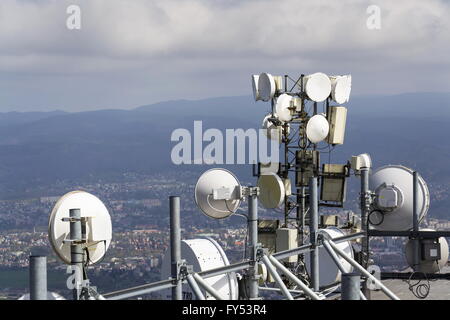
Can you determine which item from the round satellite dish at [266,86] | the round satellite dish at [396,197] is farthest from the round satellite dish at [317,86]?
the round satellite dish at [396,197]

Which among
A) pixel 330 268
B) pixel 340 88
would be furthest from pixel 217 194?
pixel 340 88

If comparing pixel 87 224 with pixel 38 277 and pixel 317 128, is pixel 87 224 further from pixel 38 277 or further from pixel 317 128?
pixel 317 128

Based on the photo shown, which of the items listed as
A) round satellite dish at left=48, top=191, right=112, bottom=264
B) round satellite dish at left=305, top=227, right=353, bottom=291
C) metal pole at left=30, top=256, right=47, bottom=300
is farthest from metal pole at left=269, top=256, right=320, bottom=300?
round satellite dish at left=305, top=227, right=353, bottom=291

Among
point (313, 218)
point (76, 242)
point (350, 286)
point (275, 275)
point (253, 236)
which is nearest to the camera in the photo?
point (350, 286)

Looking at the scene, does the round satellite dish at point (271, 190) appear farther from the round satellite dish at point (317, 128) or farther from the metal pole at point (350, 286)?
the metal pole at point (350, 286)

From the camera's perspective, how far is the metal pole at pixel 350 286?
1380 centimetres

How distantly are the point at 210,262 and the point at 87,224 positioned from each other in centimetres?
407

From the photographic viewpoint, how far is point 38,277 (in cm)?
1362

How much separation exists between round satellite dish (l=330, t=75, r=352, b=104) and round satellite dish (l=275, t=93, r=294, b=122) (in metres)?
1.23

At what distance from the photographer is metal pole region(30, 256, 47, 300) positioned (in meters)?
13.5
